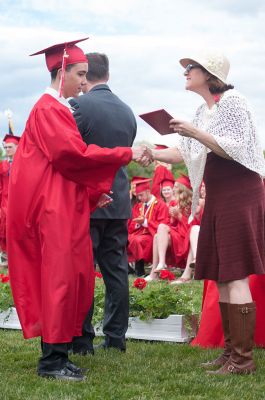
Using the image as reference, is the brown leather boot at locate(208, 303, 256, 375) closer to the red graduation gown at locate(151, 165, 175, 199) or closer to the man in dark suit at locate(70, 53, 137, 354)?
the man in dark suit at locate(70, 53, 137, 354)

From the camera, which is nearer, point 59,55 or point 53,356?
point 53,356

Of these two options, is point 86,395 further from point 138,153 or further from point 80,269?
point 138,153

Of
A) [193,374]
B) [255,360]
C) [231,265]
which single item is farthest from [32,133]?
[255,360]

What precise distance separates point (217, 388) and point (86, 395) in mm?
843

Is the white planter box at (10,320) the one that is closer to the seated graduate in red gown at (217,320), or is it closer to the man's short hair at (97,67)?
the seated graduate in red gown at (217,320)

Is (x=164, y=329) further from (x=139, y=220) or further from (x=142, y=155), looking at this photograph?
Result: (x=139, y=220)

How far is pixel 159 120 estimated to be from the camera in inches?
209

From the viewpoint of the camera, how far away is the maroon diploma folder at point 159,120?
17.2ft

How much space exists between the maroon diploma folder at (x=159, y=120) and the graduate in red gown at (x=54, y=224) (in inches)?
10.7

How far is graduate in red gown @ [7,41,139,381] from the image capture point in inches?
195

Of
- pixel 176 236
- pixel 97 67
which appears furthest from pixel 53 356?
pixel 176 236

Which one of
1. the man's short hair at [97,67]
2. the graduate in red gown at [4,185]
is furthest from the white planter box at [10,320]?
the graduate in red gown at [4,185]

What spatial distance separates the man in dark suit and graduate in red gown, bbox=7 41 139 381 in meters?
0.70

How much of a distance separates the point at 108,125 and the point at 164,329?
1.90 meters
